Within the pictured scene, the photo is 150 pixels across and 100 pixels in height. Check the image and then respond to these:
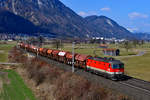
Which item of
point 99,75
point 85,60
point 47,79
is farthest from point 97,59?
point 47,79

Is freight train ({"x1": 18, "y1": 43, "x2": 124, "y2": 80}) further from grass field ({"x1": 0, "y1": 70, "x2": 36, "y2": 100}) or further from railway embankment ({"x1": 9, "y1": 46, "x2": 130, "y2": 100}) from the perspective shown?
grass field ({"x1": 0, "y1": 70, "x2": 36, "y2": 100})

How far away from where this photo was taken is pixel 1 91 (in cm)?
4700

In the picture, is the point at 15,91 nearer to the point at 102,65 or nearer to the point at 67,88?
the point at 67,88

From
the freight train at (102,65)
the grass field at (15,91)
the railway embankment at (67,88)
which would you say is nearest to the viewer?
the railway embankment at (67,88)

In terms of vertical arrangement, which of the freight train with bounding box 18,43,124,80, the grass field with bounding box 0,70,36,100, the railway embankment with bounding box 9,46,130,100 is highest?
the freight train with bounding box 18,43,124,80

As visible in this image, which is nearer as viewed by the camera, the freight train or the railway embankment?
the railway embankment

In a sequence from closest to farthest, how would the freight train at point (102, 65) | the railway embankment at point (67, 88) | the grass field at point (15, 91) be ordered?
the railway embankment at point (67, 88) < the freight train at point (102, 65) < the grass field at point (15, 91)

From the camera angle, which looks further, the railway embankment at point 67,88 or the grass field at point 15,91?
the grass field at point 15,91

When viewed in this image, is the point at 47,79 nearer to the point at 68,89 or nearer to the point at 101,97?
the point at 68,89

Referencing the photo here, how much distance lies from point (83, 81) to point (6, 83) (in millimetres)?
26765

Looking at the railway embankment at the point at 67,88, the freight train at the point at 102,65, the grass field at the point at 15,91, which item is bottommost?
the grass field at the point at 15,91

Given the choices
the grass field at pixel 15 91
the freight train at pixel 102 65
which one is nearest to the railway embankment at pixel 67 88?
the grass field at pixel 15 91

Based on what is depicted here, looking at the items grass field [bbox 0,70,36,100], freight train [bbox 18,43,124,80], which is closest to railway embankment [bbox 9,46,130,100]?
grass field [bbox 0,70,36,100]

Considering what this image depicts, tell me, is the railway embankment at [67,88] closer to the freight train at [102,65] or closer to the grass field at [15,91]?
the grass field at [15,91]
